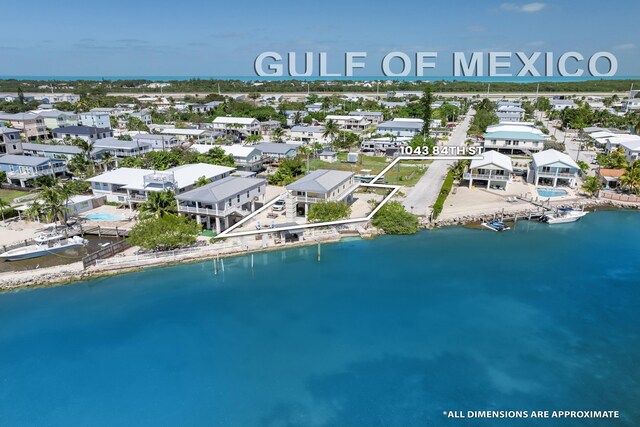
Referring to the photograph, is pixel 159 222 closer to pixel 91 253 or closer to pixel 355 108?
pixel 91 253

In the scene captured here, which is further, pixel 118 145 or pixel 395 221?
pixel 118 145

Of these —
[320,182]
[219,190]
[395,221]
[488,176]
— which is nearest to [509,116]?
[488,176]

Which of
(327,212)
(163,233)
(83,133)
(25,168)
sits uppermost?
(83,133)

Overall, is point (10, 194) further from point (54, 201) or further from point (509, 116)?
point (509, 116)

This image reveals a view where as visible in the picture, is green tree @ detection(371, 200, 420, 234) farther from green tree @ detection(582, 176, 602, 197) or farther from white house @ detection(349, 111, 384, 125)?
white house @ detection(349, 111, 384, 125)

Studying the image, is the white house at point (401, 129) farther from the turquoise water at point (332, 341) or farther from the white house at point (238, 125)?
the turquoise water at point (332, 341)

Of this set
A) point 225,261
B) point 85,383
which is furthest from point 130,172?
point 85,383
